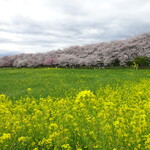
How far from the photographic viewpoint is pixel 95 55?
1602 inches

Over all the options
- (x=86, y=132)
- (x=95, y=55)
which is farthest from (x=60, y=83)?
(x=95, y=55)

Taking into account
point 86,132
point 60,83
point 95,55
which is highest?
point 95,55

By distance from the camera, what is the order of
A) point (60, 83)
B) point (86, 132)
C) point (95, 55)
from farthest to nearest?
point (95, 55) < point (60, 83) < point (86, 132)

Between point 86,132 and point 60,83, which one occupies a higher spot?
point 86,132

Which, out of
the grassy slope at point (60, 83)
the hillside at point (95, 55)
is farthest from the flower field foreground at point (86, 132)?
the hillside at point (95, 55)

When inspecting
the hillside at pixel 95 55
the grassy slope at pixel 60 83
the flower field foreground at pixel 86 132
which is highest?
the hillside at pixel 95 55

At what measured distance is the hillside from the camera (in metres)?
36.8

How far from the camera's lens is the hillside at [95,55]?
3681cm

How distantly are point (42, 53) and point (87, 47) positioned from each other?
1086cm

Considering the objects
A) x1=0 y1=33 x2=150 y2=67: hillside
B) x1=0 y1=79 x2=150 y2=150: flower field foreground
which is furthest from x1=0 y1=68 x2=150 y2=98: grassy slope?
x1=0 y1=33 x2=150 y2=67: hillside

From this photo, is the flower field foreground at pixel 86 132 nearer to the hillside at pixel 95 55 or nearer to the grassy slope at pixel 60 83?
the grassy slope at pixel 60 83

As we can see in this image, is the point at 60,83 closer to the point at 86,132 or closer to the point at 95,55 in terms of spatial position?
the point at 86,132

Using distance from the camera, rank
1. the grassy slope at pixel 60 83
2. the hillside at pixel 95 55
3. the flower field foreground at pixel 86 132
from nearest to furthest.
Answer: the flower field foreground at pixel 86 132 < the grassy slope at pixel 60 83 < the hillside at pixel 95 55

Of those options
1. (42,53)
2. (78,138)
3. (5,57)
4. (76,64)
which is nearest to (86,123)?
(78,138)
